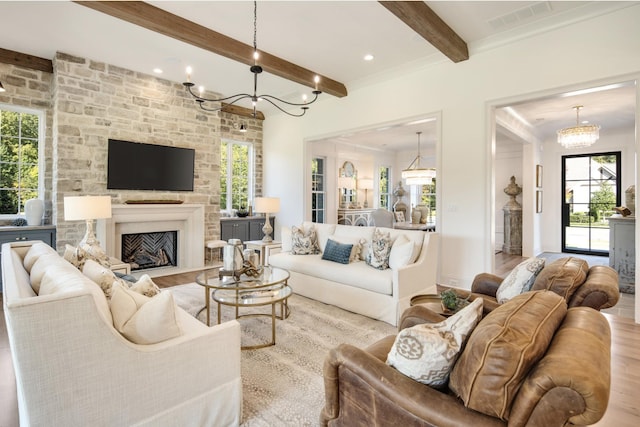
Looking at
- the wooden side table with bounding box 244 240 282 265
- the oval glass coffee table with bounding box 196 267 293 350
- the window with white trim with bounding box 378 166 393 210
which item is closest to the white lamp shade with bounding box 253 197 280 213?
the wooden side table with bounding box 244 240 282 265

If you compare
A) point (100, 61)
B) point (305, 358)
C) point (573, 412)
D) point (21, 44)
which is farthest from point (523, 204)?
point (21, 44)

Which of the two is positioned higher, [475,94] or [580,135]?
[475,94]

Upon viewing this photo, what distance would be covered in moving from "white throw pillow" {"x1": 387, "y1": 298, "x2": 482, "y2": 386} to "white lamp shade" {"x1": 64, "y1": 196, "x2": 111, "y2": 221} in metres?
3.91

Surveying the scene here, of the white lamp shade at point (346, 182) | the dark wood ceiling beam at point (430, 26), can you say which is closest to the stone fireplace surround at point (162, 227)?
the white lamp shade at point (346, 182)

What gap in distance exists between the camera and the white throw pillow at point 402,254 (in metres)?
3.65

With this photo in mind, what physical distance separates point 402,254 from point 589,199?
674 centimetres

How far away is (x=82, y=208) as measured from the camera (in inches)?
148

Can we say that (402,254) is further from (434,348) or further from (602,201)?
(602,201)

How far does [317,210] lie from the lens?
823cm

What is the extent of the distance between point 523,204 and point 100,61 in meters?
8.68

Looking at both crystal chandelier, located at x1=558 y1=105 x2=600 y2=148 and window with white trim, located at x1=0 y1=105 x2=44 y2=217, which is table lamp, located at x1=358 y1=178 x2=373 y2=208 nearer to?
crystal chandelier, located at x1=558 y1=105 x2=600 y2=148

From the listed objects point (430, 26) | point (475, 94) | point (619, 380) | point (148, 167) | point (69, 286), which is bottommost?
point (619, 380)

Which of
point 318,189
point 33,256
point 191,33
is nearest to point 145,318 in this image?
point 33,256

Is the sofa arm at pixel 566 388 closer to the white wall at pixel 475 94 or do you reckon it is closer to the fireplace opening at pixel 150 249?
the white wall at pixel 475 94
